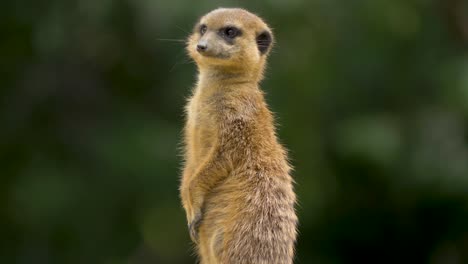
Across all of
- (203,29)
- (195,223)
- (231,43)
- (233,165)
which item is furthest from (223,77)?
(195,223)

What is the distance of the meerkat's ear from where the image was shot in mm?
5723

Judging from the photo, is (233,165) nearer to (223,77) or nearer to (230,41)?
(223,77)

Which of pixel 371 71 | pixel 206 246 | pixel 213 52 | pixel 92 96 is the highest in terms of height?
pixel 213 52

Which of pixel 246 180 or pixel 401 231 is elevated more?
pixel 246 180

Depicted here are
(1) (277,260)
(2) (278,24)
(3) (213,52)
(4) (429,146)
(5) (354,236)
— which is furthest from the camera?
(5) (354,236)

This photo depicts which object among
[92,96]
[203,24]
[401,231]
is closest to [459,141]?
[401,231]

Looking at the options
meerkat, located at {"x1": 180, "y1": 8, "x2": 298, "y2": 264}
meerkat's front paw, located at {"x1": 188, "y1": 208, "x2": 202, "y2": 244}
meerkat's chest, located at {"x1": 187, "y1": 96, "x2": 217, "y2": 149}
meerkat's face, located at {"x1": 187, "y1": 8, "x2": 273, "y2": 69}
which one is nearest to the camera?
meerkat, located at {"x1": 180, "y1": 8, "x2": 298, "y2": 264}

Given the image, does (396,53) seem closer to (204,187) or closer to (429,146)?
(429,146)

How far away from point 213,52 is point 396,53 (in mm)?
6174

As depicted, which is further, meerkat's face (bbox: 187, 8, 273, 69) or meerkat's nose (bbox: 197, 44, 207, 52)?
meerkat's face (bbox: 187, 8, 273, 69)

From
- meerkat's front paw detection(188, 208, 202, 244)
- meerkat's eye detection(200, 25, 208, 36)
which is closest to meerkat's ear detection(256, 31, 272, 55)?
meerkat's eye detection(200, 25, 208, 36)

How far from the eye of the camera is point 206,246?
5.17 m

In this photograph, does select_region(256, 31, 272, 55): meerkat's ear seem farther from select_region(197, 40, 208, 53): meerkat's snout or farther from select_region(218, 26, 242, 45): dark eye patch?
select_region(197, 40, 208, 53): meerkat's snout

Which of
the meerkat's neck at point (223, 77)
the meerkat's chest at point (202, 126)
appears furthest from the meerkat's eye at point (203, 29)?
the meerkat's chest at point (202, 126)
